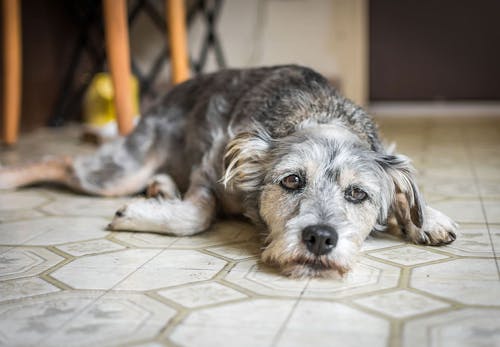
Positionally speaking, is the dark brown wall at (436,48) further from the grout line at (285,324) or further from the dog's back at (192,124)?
the grout line at (285,324)

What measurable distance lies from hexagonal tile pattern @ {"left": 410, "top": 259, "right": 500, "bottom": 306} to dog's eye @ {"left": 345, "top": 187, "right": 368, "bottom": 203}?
13.3 inches

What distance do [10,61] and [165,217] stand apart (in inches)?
105

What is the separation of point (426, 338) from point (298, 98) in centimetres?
147

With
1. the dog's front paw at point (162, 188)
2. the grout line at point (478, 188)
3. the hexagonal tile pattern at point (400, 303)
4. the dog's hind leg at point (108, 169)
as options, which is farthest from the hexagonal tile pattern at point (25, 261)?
the grout line at point (478, 188)

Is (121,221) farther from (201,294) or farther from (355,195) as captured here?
(355,195)

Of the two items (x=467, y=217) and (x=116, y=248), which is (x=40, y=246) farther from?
(x=467, y=217)

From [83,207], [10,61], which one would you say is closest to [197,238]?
[83,207]

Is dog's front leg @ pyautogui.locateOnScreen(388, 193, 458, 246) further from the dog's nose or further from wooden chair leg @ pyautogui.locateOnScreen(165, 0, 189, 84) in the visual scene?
wooden chair leg @ pyautogui.locateOnScreen(165, 0, 189, 84)

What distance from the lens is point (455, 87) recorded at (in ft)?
26.3

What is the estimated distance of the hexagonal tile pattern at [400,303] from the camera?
6.17 ft

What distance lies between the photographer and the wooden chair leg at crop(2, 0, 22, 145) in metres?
4.73

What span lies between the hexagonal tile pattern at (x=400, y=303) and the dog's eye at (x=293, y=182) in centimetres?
58

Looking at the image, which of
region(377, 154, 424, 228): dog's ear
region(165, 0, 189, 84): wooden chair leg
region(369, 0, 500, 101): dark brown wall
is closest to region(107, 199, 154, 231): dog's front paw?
region(377, 154, 424, 228): dog's ear

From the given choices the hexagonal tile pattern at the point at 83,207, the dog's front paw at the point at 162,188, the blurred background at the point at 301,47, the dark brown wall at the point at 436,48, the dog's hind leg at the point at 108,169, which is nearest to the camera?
the hexagonal tile pattern at the point at 83,207
